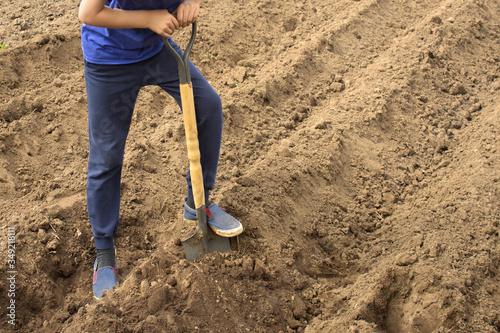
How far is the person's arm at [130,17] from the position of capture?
6.88ft

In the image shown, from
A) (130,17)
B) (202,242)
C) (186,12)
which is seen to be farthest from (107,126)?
(202,242)

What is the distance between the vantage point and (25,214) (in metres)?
3.21

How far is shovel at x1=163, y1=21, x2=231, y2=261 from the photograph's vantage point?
244cm

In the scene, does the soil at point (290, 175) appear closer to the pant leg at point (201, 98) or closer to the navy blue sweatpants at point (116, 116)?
the navy blue sweatpants at point (116, 116)

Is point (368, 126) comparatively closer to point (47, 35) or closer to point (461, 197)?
point (461, 197)

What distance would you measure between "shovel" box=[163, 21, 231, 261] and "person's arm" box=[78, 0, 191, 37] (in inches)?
4.6

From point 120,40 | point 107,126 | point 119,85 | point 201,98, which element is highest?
point 120,40

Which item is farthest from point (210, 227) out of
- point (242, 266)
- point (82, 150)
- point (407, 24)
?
point (407, 24)

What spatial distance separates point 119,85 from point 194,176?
0.65m

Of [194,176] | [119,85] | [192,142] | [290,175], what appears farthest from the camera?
[290,175]

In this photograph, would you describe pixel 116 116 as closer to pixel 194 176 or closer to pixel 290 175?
pixel 194 176

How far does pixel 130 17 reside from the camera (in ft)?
7.16

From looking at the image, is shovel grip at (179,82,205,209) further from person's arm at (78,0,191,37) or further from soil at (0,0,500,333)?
soil at (0,0,500,333)

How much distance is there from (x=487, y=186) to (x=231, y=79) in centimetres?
251
